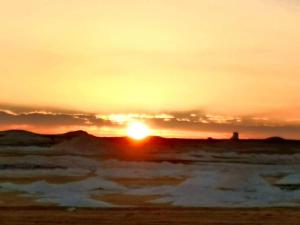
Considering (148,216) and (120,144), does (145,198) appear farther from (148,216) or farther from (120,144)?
(120,144)

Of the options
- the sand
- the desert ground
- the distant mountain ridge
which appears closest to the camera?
the sand

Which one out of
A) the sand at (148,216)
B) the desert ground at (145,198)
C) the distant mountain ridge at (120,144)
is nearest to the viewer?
the sand at (148,216)

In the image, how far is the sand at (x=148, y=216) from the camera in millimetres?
21484

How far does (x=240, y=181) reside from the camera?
108ft

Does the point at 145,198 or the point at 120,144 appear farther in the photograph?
the point at 120,144

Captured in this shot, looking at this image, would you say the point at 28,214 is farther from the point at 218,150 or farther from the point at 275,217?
the point at 218,150

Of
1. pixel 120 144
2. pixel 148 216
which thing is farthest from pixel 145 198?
pixel 120 144

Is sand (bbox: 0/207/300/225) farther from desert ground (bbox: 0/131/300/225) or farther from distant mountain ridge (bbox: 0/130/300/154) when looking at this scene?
distant mountain ridge (bbox: 0/130/300/154)

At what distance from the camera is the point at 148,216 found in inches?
901

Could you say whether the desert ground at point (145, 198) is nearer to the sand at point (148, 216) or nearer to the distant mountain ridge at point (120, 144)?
Answer: the sand at point (148, 216)

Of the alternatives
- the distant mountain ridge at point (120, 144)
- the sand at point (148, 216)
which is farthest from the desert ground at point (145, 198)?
the distant mountain ridge at point (120, 144)

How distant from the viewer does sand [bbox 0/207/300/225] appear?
2148 centimetres

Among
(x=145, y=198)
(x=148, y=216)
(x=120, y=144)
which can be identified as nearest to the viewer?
(x=148, y=216)

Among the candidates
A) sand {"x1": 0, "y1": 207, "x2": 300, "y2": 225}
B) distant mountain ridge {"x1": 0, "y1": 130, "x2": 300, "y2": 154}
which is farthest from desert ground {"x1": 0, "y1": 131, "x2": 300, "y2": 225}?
distant mountain ridge {"x1": 0, "y1": 130, "x2": 300, "y2": 154}
